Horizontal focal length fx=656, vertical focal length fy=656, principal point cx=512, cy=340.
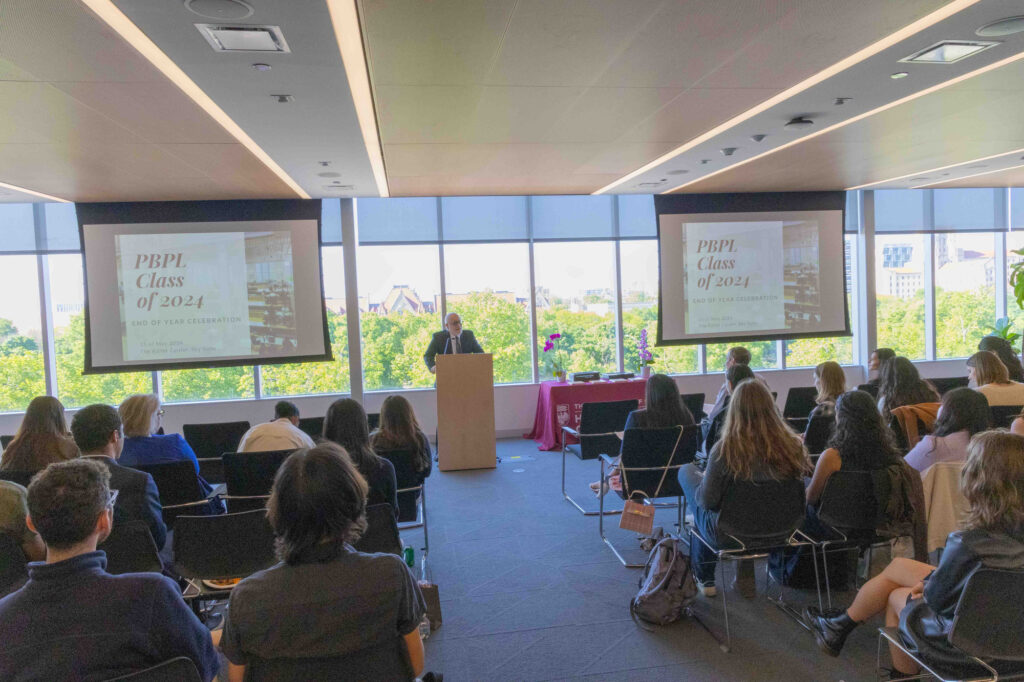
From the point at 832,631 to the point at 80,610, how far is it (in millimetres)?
2888

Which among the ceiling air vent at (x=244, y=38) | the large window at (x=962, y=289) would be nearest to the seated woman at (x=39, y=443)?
the ceiling air vent at (x=244, y=38)

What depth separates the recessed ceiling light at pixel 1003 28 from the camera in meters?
3.09

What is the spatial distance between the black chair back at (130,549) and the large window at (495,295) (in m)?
6.01

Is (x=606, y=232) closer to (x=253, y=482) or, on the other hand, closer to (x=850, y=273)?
(x=850, y=273)

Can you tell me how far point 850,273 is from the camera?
9.20m

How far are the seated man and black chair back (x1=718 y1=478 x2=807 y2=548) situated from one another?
7.75 feet

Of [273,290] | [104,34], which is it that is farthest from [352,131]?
[273,290]

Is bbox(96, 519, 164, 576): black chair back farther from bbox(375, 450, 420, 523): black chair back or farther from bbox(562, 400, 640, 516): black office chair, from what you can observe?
bbox(562, 400, 640, 516): black office chair

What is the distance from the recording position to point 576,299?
28.4 ft

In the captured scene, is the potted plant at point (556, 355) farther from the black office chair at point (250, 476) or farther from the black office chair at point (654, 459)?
the black office chair at point (250, 476)

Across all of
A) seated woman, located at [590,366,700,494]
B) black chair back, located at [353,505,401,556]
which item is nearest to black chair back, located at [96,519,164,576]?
black chair back, located at [353,505,401,556]

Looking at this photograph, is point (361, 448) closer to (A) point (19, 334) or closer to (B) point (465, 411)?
(B) point (465, 411)

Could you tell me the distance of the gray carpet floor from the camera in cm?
291

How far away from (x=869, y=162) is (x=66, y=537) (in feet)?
23.6
